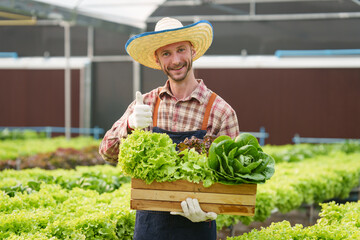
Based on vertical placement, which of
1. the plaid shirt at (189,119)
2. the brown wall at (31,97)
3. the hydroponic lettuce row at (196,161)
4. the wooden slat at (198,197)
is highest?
the plaid shirt at (189,119)

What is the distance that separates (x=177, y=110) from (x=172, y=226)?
80cm

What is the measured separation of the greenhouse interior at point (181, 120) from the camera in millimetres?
2898

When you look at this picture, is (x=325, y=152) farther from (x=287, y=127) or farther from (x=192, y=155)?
(x=192, y=155)

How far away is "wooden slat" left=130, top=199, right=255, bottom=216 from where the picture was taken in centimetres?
280

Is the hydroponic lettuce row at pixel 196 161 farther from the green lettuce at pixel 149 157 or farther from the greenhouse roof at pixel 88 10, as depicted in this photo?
the greenhouse roof at pixel 88 10

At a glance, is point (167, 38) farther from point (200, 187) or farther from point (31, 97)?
point (31, 97)

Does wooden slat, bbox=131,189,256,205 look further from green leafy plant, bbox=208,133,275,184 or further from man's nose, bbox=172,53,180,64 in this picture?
man's nose, bbox=172,53,180,64

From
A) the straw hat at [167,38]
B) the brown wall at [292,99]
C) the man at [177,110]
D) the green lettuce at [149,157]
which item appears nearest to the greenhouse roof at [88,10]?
the brown wall at [292,99]

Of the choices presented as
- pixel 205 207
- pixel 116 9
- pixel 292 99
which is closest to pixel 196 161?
pixel 205 207

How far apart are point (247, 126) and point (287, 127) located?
1.31 metres

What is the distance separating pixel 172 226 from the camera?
3170mm

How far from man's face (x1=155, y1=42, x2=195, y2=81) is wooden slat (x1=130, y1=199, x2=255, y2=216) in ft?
2.89

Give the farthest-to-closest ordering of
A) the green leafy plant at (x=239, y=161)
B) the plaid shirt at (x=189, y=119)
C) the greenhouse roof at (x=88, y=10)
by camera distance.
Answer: the greenhouse roof at (x=88, y=10), the plaid shirt at (x=189, y=119), the green leafy plant at (x=239, y=161)

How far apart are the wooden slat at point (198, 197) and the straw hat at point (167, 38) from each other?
41.3 inches
